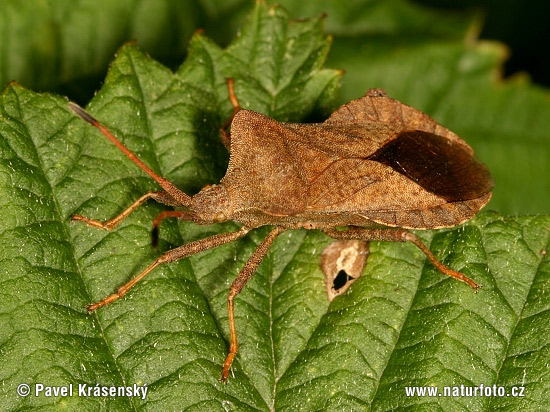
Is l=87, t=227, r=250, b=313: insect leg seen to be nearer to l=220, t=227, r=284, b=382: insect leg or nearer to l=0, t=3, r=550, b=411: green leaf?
l=0, t=3, r=550, b=411: green leaf

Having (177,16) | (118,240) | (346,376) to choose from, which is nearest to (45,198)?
(118,240)

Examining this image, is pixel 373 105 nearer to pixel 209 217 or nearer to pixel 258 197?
pixel 258 197

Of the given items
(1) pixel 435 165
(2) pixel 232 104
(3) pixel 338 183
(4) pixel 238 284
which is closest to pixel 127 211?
(4) pixel 238 284

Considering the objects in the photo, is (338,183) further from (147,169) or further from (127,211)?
(127,211)

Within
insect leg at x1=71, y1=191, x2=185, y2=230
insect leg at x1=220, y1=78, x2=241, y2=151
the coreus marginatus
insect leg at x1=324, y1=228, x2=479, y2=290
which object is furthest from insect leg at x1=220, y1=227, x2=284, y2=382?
insect leg at x1=220, y1=78, x2=241, y2=151

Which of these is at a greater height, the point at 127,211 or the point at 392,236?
the point at 127,211

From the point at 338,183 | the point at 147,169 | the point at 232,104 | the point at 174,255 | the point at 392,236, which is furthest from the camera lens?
the point at 232,104
